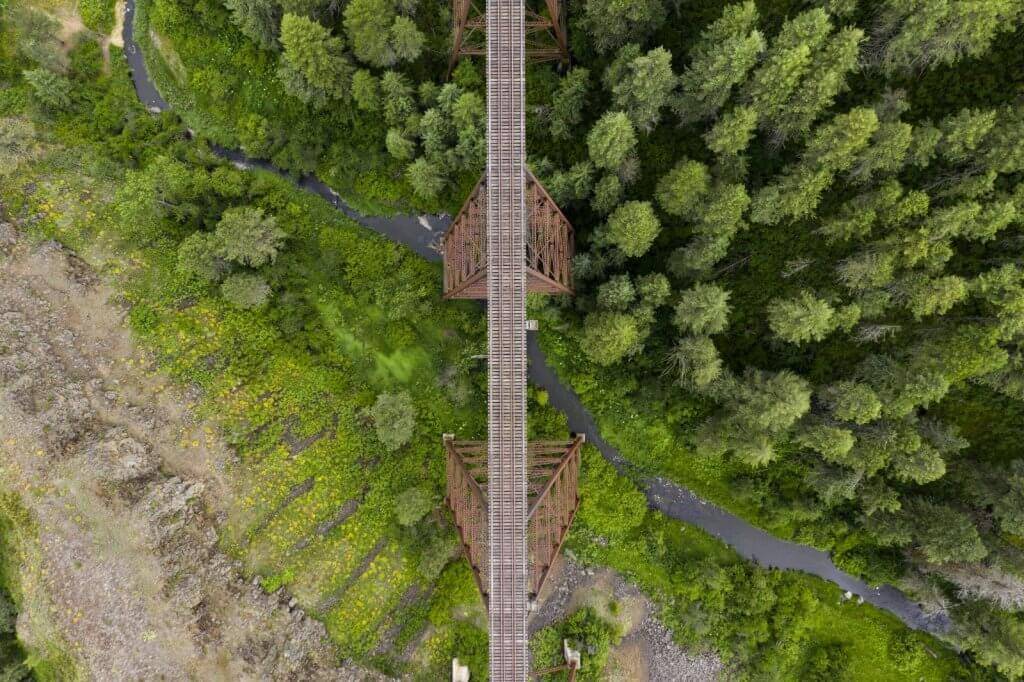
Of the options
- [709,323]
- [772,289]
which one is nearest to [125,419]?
[709,323]

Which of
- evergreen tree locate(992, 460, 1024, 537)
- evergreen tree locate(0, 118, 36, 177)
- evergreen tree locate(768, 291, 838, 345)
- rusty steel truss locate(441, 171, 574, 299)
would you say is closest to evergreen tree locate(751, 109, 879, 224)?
evergreen tree locate(768, 291, 838, 345)

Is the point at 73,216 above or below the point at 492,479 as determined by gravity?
above

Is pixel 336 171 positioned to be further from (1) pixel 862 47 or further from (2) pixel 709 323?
(1) pixel 862 47

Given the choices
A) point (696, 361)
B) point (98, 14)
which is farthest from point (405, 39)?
point (696, 361)

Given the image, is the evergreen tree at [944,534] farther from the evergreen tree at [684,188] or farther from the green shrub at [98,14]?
the green shrub at [98,14]

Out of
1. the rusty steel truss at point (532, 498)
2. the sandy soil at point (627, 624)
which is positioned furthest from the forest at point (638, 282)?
the rusty steel truss at point (532, 498)

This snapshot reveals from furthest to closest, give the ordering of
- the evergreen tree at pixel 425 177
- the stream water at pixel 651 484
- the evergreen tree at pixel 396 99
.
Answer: the stream water at pixel 651 484 → the evergreen tree at pixel 425 177 → the evergreen tree at pixel 396 99

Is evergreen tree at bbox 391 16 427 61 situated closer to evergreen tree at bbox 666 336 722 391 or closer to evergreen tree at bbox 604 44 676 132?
evergreen tree at bbox 604 44 676 132
